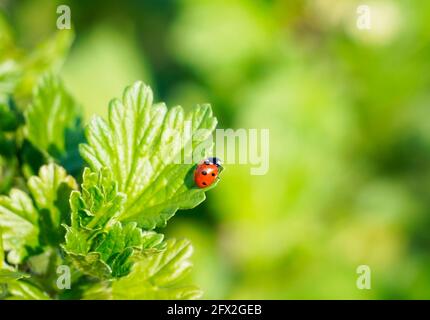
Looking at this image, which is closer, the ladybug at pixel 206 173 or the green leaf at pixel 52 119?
the ladybug at pixel 206 173

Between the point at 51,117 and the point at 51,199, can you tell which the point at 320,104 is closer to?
the point at 51,117

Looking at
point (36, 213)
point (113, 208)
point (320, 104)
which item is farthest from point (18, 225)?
point (320, 104)

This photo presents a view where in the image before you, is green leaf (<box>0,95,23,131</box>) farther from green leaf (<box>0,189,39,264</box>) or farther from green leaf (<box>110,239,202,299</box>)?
green leaf (<box>110,239,202,299</box>)

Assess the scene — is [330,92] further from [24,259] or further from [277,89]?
[24,259]

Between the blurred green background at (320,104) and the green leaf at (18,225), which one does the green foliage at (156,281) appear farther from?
the blurred green background at (320,104)

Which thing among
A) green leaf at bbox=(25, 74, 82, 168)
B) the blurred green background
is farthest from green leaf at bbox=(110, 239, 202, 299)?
the blurred green background

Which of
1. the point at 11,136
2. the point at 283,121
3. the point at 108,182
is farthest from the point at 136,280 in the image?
the point at 283,121

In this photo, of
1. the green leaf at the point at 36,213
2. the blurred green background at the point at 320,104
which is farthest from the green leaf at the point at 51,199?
the blurred green background at the point at 320,104
